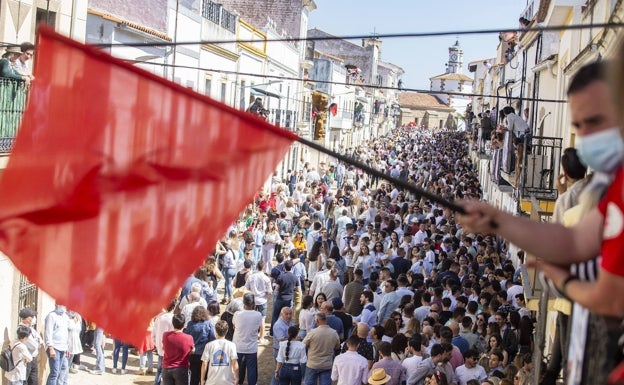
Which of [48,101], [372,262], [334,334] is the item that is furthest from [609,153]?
[372,262]

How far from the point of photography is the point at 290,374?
1113 cm

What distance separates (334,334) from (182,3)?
Result: 1589 centimetres

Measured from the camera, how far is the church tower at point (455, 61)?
159 meters

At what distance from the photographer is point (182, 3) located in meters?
24.8

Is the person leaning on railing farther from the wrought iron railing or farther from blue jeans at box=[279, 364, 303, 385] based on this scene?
the wrought iron railing

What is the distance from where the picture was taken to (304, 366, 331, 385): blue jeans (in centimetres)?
1090

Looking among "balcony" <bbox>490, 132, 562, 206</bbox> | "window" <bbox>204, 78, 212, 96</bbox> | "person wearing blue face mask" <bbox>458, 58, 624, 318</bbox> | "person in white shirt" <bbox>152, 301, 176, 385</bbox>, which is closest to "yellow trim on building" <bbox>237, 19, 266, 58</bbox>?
"window" <bbox>204, 78, 212, 96</bbox>

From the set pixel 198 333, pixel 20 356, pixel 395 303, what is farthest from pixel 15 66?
pixel 395 303

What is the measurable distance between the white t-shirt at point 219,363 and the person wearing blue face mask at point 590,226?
768 cm

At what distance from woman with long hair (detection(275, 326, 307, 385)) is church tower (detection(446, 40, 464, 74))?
5942 inches

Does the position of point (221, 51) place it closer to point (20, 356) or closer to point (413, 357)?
point (20, 356)

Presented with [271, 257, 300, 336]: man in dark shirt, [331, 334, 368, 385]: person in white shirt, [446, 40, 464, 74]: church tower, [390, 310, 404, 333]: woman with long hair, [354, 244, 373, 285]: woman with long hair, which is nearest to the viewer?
[331, 334, 368, 385]: person in white shirt

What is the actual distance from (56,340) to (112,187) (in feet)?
25.1

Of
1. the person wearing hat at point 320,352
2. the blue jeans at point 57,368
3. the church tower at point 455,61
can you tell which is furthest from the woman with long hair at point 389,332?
the church tower at point 455,61
